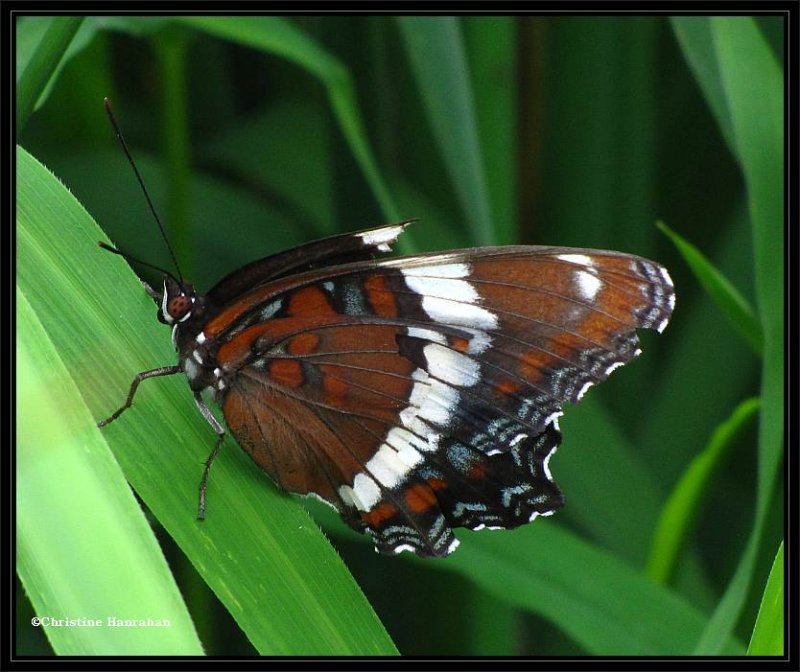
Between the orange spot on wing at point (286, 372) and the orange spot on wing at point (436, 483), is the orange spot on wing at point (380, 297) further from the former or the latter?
the orange spot on wing at point (436, 483)

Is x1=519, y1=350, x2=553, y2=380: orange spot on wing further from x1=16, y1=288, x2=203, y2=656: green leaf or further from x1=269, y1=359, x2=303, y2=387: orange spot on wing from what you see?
x1=16, y1=288, x2=203, y2=656: green leaf

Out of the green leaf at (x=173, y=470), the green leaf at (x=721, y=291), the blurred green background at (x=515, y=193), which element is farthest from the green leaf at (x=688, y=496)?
the green leaf at (x=173, y=470)

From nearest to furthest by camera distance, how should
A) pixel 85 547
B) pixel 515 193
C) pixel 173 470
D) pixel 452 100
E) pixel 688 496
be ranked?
1. pixel 85 547
2. pixel 173 470
3. pixel 688 496
4. pixel 452 100
5. pixel 515 193

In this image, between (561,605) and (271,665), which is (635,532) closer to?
(561,605)

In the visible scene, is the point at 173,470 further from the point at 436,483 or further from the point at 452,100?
the point at 452,100

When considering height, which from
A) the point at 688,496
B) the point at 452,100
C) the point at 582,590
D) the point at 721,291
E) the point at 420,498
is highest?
the point at 452,100

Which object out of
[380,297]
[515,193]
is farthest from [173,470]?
[515,193]

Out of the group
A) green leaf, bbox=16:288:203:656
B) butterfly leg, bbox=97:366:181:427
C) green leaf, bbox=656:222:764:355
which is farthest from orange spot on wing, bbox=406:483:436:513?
green leaf, bbox=16:288:203:656
